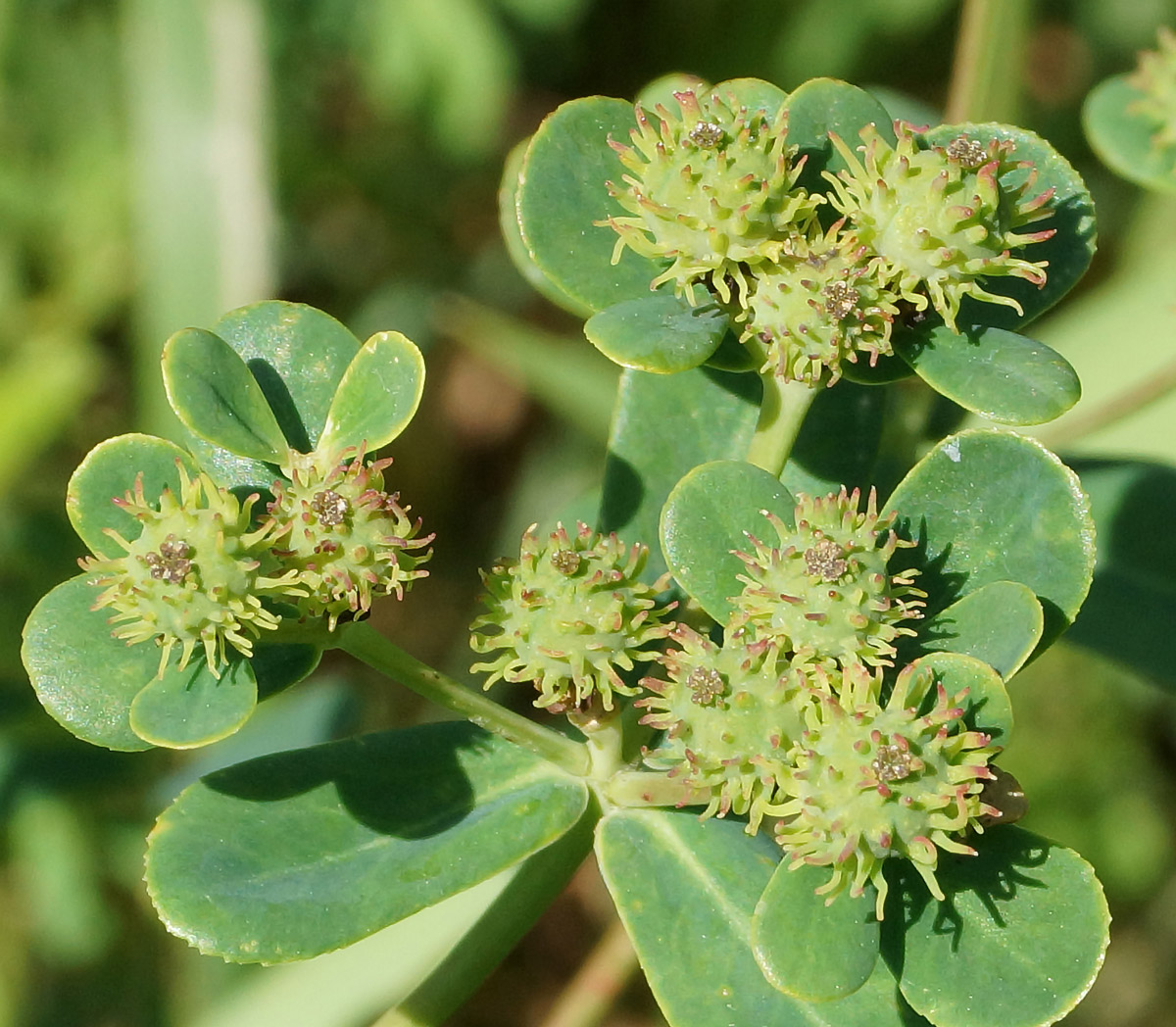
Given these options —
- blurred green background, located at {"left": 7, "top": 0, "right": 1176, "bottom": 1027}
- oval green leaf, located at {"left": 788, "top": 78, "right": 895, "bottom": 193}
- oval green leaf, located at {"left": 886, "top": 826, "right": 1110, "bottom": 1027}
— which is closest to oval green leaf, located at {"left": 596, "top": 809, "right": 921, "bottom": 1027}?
oval green leaf, located at {"left": 886, "top": 826, "right": 1110, "bottom": 1027}

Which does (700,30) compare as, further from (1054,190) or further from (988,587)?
(988,587)

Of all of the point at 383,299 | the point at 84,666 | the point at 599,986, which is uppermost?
the point at 84,666

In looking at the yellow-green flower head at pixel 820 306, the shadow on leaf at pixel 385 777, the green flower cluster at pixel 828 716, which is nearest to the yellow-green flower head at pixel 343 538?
the shadow on leaf at pixel 385 777

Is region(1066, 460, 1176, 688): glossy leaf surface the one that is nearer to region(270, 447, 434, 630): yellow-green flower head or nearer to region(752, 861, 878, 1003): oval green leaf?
region(752, 861, 878, 1003): oval green leaf

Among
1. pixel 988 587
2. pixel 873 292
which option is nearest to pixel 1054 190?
pixel 873 292

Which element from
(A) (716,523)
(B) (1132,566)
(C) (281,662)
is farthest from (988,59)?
(C) (281,662)

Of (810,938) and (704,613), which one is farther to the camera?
(704,613)

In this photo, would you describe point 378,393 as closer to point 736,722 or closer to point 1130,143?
point 736,722
